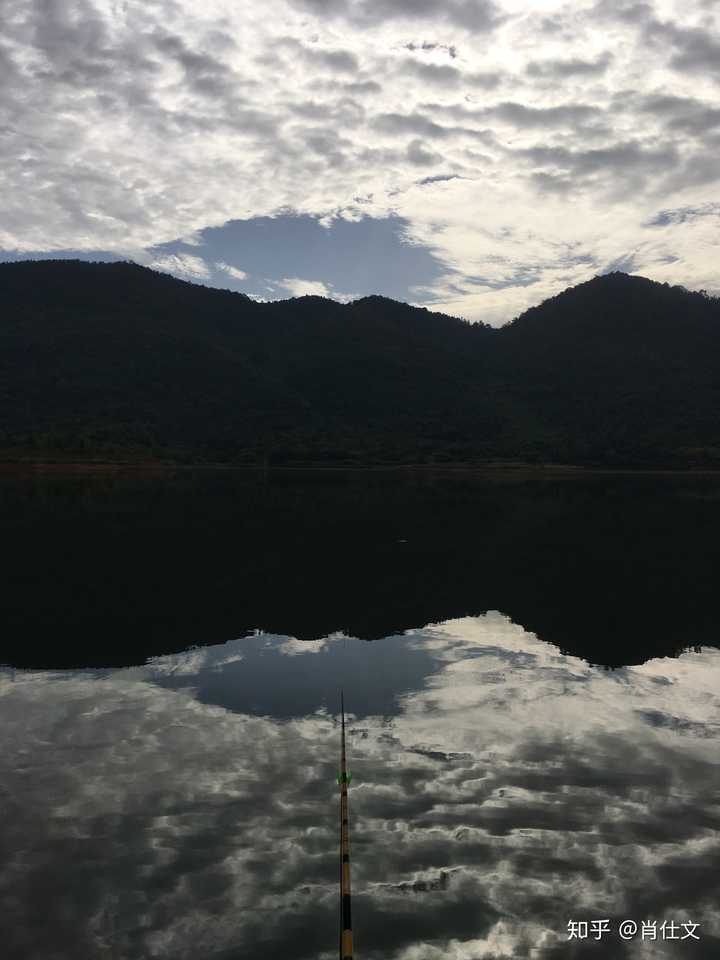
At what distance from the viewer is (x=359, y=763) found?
10547 millimetres

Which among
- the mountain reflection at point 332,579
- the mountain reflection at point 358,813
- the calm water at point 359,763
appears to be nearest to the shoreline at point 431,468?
the mountain reflection at point 332,579

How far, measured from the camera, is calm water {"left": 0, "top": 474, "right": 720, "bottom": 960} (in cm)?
697

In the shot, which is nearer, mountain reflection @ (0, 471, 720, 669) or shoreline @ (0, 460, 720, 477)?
mountain reflection @ (0, 471, 720, 669)

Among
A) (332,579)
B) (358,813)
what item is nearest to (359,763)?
(358,813)

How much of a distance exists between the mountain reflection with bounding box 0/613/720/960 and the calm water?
4 cm

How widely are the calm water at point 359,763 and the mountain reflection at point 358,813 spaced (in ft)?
0.12

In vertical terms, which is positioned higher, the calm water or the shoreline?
the shoreline

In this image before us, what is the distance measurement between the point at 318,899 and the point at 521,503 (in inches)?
2448

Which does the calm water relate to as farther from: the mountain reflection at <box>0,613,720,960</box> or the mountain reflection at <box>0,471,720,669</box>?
the mountain reflection at <box>0,471,720,669</box>

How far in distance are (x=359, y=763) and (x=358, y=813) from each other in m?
1.60

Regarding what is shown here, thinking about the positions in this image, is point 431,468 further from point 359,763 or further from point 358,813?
point 358,813

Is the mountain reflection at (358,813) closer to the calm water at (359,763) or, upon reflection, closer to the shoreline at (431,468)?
the calm water at (359,763)

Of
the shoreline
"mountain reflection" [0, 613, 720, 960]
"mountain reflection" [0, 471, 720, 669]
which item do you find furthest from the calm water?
the shoreline

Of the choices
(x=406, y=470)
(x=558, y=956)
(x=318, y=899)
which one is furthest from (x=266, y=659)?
(x=406, y=470)
